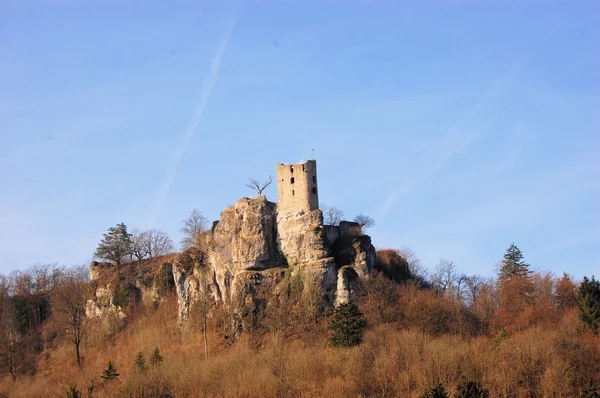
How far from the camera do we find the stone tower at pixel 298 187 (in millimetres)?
64375

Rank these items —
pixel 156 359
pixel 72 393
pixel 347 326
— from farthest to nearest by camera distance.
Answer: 1. pixel 156 359
2. pixel 347 326
3. pixel 72 393

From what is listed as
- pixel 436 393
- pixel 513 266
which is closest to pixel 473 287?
pixel 513 266

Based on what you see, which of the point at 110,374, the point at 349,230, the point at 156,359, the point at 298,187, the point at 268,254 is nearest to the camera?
the point at 110,374

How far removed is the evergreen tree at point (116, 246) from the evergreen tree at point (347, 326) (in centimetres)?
2823

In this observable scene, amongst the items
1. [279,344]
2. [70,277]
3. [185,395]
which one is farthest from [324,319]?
[70,277]

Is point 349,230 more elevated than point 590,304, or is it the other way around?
point 349,230

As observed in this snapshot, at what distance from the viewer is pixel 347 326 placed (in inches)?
2199

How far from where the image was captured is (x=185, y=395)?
52.8 metres

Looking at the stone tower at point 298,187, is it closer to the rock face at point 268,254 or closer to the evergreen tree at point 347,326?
the rock face at point 268,254

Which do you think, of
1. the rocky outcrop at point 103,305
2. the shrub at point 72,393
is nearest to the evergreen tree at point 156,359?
the shrub at point 72,393

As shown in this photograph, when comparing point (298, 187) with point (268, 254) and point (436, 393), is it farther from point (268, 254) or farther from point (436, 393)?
point (436, 393)

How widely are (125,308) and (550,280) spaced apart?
31.8 metres

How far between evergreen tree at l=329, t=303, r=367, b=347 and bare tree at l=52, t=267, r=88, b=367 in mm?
22309

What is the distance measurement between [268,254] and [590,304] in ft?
68.4
